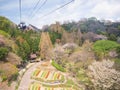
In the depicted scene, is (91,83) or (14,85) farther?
(14,85)

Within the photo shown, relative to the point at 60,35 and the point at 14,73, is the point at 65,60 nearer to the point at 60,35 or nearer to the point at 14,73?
the point at 14,73

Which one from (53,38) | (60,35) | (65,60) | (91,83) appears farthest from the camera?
(60,35)

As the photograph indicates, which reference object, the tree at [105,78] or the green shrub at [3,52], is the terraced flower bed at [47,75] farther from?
the tree at [105,78]

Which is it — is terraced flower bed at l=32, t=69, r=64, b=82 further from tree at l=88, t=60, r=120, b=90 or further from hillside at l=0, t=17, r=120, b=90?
tree at l=88, t=60, r=120, b=90

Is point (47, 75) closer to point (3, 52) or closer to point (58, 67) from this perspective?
point (58, 67)

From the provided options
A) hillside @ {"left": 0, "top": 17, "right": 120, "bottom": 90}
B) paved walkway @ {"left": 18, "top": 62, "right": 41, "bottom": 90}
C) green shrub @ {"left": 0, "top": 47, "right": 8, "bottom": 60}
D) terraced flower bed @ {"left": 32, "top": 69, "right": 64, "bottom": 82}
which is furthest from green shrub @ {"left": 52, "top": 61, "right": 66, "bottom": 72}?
green shrub @ {"left": 0, "top": 47, "right": 8, "bottom": 60}

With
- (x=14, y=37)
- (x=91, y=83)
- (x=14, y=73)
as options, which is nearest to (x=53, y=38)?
(x=14, y=37)

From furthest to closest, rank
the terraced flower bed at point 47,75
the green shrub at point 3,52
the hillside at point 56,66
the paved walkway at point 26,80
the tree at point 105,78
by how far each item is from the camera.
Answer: the terraced flower bed at point 47,75 < the green shrub at point 3,52 < the paved walkway at point 26,80 < the hillside at point 56,66 < the tree at point 105,78

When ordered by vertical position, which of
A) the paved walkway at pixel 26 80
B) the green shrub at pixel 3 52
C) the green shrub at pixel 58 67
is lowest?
the paved walkway at pixel 26 80

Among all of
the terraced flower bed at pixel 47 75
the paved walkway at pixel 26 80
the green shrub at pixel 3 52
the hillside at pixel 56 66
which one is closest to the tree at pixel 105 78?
the hillside at pixel 56 66

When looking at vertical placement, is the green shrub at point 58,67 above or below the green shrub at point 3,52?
below
